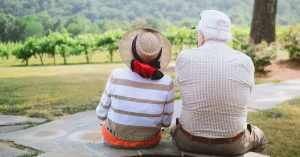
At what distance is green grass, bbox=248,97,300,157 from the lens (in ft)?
12.6

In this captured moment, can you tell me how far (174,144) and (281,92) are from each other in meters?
4.55

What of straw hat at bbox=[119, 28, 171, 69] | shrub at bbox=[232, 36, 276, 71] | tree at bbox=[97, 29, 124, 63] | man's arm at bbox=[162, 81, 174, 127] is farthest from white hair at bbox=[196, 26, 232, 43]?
tree at bbox=[97, 29, 124, 63]

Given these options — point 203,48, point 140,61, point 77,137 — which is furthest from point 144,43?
point 77,137

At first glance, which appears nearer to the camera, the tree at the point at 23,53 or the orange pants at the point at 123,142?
the orange pants at the point at 123,142

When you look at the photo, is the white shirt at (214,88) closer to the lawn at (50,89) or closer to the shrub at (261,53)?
the lawn at (50,89)

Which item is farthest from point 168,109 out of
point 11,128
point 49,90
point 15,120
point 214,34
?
point 49,90

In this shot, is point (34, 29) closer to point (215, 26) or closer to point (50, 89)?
point (50, 89)

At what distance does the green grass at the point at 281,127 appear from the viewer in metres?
3.84

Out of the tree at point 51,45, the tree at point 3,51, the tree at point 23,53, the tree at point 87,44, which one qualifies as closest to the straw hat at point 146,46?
the tree at point 3,51

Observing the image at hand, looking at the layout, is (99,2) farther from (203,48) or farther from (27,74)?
(203,48)

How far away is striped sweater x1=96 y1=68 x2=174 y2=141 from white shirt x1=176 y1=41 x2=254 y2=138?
0.49 ft

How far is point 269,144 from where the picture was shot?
3.97 m

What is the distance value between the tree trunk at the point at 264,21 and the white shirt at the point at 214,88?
7.67 meters

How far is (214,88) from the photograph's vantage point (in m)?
2.58
